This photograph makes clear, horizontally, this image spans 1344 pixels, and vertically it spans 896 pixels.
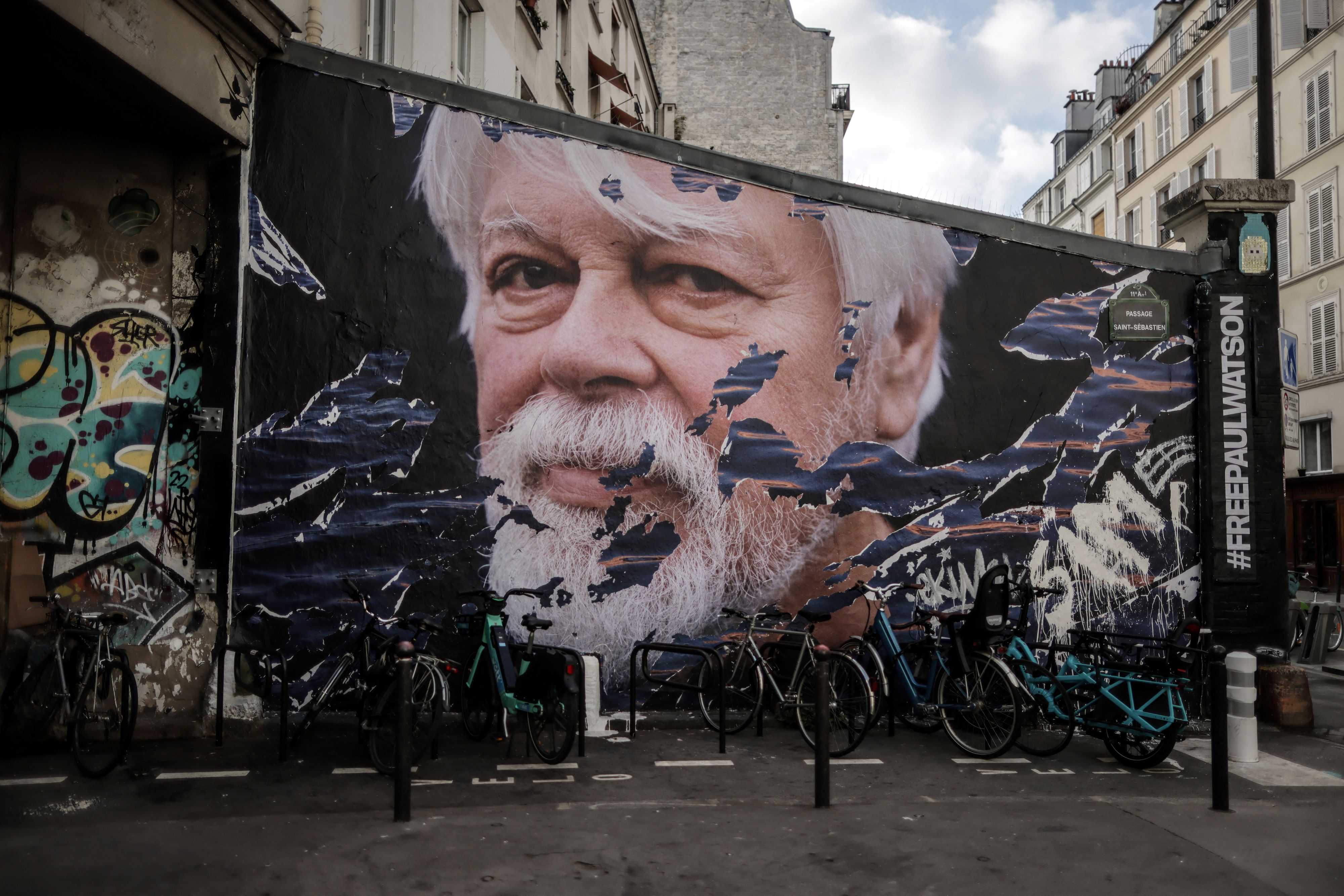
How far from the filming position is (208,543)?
292 inches

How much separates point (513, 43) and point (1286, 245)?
2447cm

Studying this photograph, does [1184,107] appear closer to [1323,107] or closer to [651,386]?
[1323,107]

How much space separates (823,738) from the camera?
18.0ft

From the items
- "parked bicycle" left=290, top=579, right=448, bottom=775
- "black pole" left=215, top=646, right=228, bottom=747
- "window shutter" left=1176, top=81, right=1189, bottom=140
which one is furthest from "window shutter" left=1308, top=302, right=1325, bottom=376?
"black pole" left=215, top=646, right=228, bottom=747

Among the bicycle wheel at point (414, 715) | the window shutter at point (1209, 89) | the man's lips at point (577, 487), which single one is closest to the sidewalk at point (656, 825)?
the bicycle wheel at point (414, 715)

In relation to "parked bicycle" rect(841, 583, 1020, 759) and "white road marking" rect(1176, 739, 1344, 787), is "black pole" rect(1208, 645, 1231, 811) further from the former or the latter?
"parked bicycle" rect(841, 583, 1020, 759)

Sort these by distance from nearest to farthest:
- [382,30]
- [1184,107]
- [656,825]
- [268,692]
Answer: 1. [656,825]
2. [268,692]
3. [382,30]
4. [1184,107]

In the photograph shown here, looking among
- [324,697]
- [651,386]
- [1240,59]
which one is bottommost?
[324,697]

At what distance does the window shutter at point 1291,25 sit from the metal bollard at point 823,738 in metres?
30.3

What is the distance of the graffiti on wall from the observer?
25.6 ft

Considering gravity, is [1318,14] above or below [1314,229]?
above

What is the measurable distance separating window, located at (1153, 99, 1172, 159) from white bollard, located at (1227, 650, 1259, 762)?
32.4 metres

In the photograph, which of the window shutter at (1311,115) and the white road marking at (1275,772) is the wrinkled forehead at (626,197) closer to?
the white road marking at (1275,772)

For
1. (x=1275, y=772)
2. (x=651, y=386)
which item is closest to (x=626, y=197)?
(x=651, y=386)
